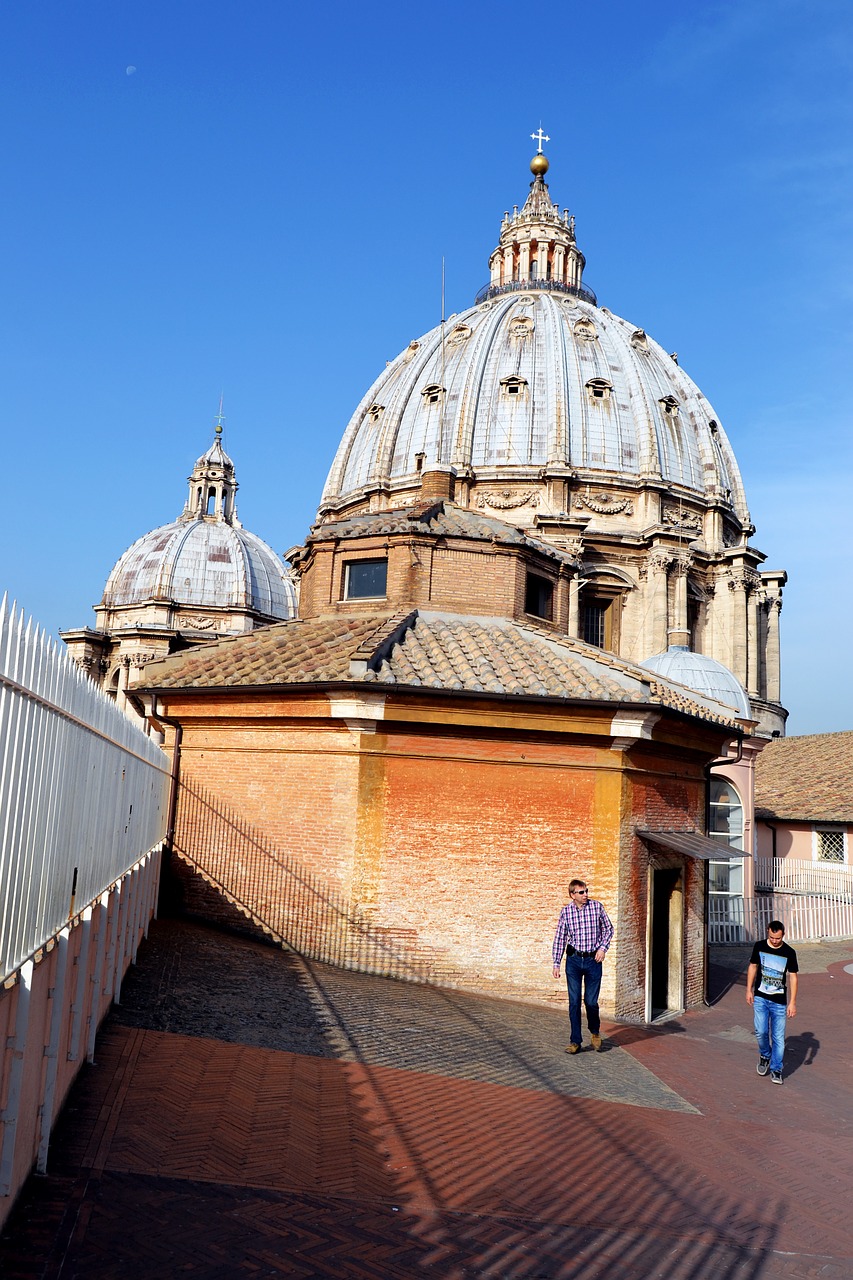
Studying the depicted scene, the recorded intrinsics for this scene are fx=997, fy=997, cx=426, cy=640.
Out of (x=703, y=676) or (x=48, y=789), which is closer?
(x=48, y=789)

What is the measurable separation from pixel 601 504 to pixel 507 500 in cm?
450

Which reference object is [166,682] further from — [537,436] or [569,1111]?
[537,436]

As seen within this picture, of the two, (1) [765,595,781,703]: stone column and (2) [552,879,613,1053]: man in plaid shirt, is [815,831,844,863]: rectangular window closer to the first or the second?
(1) [765,595,781,703]: stone column

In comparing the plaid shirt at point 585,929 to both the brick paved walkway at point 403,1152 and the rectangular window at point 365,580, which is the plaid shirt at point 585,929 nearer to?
the brick paved walkway at point 403,1152

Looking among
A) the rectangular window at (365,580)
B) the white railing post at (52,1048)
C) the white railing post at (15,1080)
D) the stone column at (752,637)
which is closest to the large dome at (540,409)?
the stone column at (752,637)

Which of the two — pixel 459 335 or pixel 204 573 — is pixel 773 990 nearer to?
pixel 204 573

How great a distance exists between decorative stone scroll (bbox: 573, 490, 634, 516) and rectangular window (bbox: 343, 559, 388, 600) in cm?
3149

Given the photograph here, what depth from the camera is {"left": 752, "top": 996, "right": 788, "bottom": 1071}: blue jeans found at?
1059 centimetres

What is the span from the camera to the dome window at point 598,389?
51969 millimetres

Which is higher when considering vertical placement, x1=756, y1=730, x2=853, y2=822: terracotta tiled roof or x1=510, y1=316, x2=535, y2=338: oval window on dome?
x1=510, y1=316, x2=535, y2=338: oval window on dome

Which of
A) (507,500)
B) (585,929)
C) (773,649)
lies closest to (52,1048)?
(585,929)

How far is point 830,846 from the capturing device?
106ft

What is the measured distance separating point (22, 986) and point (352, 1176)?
8.32 feet

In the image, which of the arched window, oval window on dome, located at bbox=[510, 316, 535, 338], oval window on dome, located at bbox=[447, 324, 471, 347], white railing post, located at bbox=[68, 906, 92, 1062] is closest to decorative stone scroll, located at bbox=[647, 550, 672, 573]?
oval window on dome, located at bbox=[510, 316, 535, 338]
